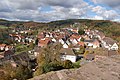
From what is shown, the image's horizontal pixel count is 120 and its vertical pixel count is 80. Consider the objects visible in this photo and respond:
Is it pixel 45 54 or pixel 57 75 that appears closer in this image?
pixel 57 75

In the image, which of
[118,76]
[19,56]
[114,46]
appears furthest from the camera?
[114,46]

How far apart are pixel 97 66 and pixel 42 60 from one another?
35222mm

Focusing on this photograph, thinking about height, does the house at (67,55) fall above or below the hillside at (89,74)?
below

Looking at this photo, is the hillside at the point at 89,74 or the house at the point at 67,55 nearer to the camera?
the hillside at the point at 89,74

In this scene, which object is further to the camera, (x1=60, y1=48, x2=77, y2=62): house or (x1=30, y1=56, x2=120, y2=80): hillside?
(x1=60, y1=48, x2=77, y2=62): house

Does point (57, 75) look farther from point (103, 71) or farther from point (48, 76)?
point (103, 71)

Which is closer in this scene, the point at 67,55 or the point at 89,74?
the point at 89,74

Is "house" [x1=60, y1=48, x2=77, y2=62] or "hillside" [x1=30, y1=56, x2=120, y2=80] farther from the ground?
"hillside" [x1=30, y1=56, x2=120, y2=80]

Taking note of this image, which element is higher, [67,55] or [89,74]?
[89,74]

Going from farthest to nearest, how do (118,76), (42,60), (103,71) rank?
(42,60), (103,71), (118,76)

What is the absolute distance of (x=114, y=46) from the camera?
68.4 meters

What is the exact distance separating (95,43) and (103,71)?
73.0 meters

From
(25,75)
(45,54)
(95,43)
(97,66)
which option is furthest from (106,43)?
(97,66)

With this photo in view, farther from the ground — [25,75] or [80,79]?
[80,79]
